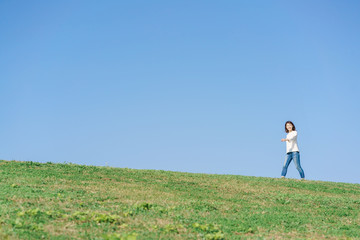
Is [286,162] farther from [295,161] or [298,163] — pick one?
[298,163]

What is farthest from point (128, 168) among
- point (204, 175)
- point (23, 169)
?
point (23, 169)

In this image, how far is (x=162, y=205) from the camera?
1300 cm

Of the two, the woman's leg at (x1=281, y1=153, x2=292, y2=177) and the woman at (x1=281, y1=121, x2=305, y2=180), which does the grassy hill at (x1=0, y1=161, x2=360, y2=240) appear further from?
the woman's leg at (x1=281, y1=153, x2=292, y2=177)

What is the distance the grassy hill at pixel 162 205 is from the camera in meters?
10.0

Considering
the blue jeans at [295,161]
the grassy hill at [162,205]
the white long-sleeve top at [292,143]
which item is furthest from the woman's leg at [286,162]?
the grassy hill at [162,205]

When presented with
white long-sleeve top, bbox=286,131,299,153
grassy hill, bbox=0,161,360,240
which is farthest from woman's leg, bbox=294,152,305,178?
grassy hill, bbox=0,161,360,240

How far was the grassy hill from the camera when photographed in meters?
10.0

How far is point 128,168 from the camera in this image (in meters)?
21.3

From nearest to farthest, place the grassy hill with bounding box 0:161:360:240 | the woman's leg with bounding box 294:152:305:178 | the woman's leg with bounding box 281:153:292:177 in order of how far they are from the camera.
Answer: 1. the grassy hill with bounding box 0:161:360:240
2. the woman's leg with bounding box 294:152:305:178
3. the woman's leg with bounding box 281:153:292:177

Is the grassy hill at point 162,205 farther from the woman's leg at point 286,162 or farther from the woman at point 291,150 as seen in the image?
the woman's leg at point 286,162

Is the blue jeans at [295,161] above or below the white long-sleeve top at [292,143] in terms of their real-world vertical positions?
below

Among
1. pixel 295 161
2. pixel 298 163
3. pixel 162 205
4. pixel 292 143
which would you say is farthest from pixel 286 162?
pixel 162 205

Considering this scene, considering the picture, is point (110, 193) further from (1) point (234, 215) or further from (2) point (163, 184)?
(1) point (234, 215)

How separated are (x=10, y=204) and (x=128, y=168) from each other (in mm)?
9786
